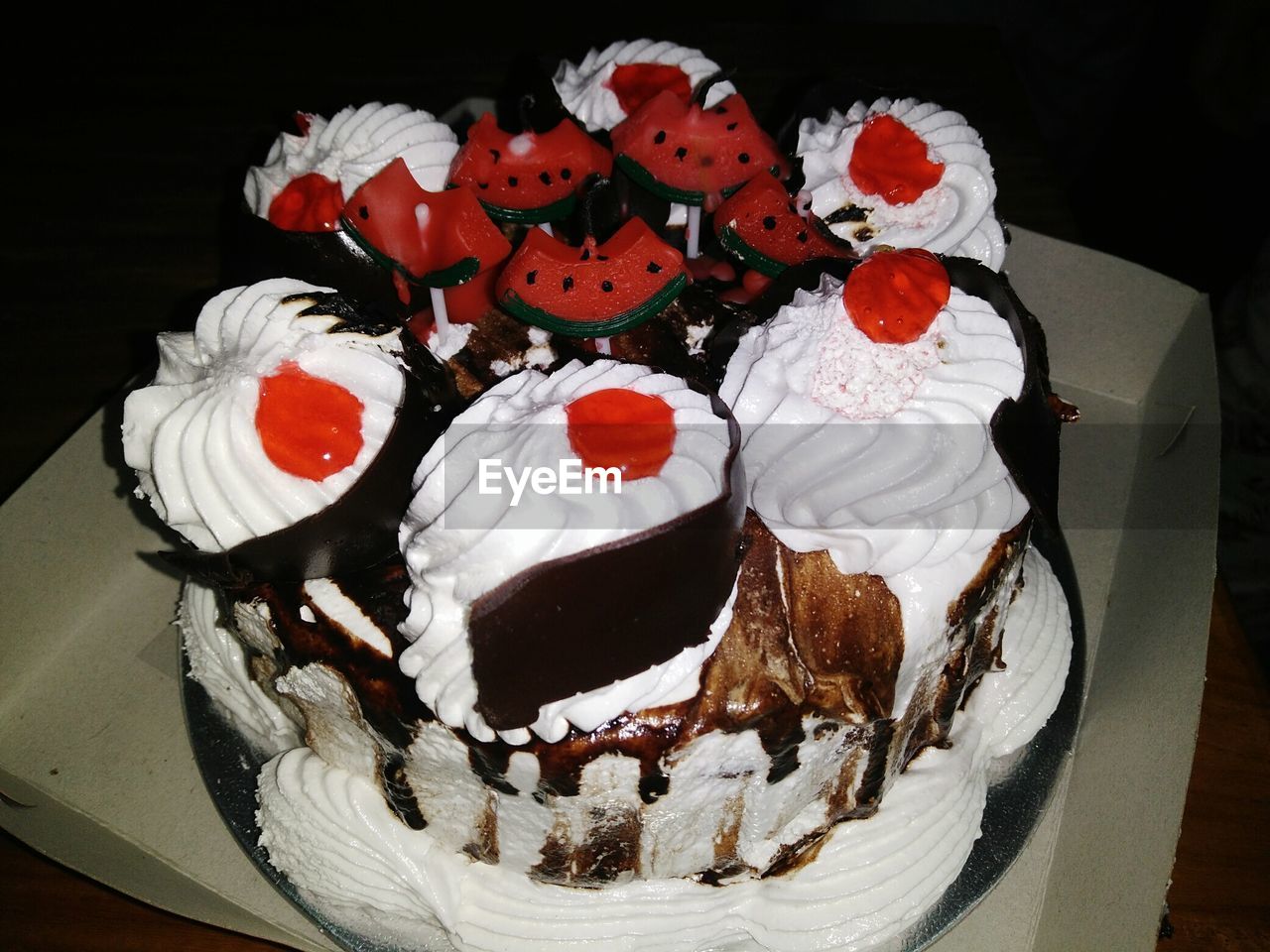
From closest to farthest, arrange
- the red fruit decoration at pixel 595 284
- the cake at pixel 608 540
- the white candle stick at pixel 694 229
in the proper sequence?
the cake at pixel 608 540
the red fruit decoration at pixel 595 284
the white candle stick at pixel 694 229

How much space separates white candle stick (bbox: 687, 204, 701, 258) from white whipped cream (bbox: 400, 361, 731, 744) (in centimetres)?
73

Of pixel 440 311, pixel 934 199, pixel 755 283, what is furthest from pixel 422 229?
pixel 934 199

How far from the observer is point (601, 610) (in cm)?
153

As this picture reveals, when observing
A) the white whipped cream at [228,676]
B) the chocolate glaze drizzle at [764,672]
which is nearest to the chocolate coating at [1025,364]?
the chocolate glaze drizzle at [764,672]

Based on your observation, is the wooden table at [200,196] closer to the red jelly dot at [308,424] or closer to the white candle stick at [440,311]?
the white candle stick at [440,311]

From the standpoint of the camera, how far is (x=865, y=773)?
6.56 feet

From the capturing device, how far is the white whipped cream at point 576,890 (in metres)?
2.02

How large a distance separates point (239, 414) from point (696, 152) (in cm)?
113

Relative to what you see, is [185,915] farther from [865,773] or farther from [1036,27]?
[1036,27]

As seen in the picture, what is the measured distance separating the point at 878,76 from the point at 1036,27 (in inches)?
37.8

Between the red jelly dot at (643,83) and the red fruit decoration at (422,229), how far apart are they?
2.43 feet

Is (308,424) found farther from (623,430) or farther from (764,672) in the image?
(764,672)

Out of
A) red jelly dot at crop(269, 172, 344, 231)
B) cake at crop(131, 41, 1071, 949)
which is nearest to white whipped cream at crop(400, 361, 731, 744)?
cake at crop(131, 41, 1071, 949)

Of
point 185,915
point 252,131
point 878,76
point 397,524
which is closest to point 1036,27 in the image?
point 878,76
